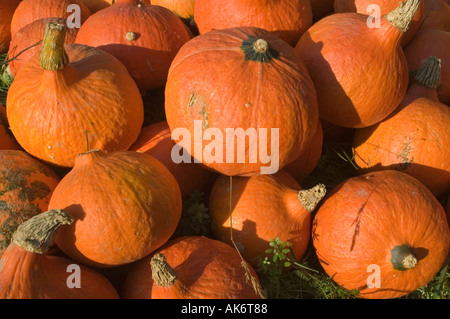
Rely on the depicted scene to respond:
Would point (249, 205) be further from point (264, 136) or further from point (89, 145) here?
point (89, 145)

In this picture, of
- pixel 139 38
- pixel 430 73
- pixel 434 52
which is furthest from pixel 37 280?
pixel 434 52

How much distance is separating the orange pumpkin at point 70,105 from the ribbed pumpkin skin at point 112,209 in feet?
0.84

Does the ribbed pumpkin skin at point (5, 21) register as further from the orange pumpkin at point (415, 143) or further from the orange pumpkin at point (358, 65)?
the orange pumpkin at point (415, 143)

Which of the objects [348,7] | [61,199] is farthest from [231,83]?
[348,7]

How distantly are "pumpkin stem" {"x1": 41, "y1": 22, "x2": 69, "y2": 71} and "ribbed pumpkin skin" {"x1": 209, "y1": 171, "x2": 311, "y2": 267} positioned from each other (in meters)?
1.11

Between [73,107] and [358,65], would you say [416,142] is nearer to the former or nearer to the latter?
[358,65]

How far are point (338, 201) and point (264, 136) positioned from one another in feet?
2.04

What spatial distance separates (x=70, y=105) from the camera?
226 cm

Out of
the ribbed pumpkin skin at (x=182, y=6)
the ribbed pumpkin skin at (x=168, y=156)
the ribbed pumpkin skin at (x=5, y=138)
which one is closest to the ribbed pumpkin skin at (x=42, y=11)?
the ribbed pumpkin skin at (x=182, y=6)

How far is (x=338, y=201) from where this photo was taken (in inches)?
96.4

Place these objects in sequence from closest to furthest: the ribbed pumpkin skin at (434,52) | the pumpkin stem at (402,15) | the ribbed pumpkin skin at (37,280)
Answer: the ribbed pumpkin skin at (37,280)
the pumpkin stem at (402,15)
the ribbed pumpkin skin at (434,52)

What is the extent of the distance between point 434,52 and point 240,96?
1.93 meters

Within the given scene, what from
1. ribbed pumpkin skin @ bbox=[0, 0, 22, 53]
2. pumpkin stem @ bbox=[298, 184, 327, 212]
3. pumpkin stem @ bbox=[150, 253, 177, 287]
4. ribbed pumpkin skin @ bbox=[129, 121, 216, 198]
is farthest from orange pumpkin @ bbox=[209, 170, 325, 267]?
ribbed pumpkin skin @ bbox=[0, 0, 22, 53]

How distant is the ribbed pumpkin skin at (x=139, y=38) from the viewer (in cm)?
281
